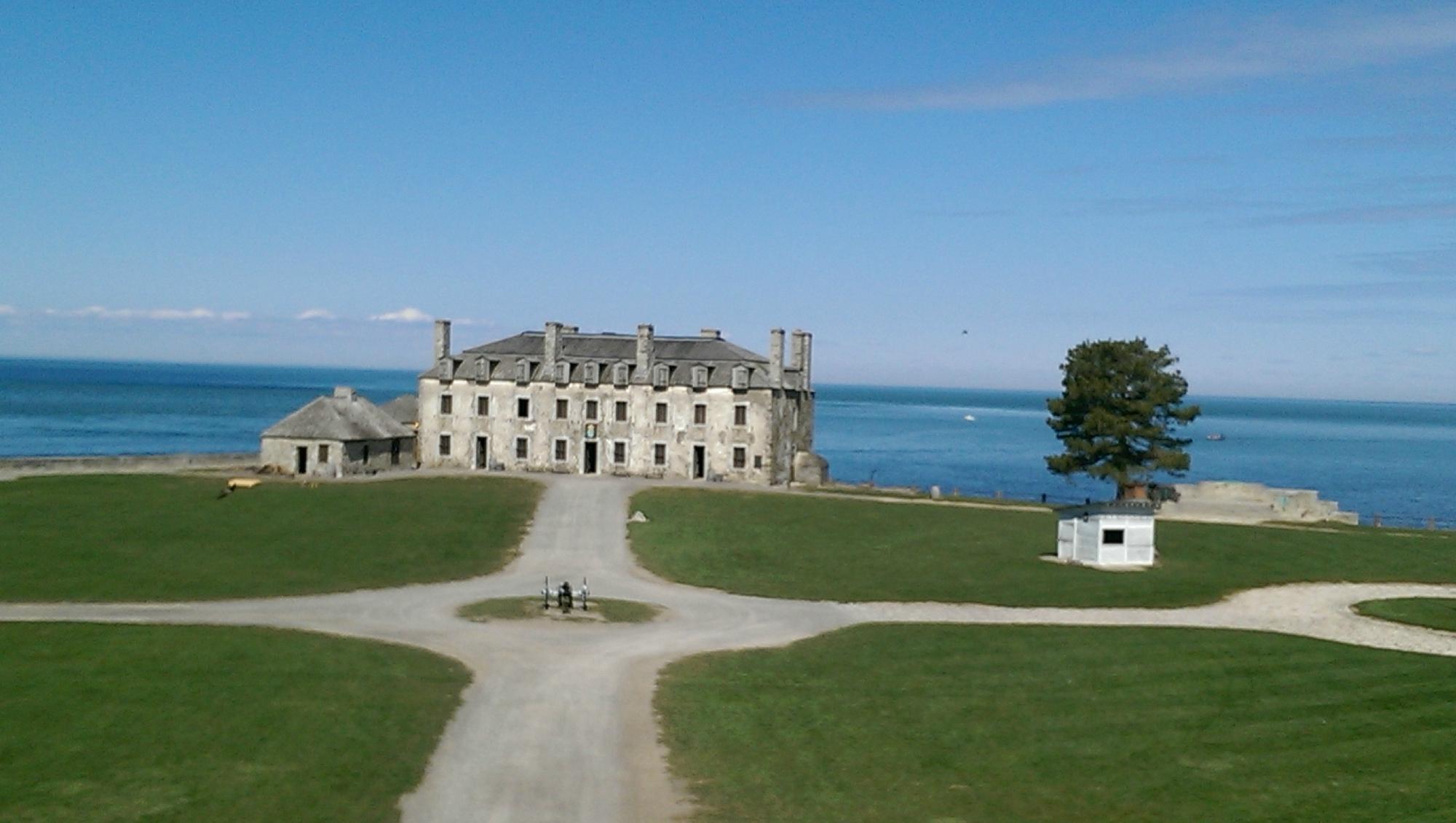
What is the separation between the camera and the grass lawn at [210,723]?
21.8 m

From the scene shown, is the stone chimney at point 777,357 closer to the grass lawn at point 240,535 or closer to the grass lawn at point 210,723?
the grass lawn at point 240,535

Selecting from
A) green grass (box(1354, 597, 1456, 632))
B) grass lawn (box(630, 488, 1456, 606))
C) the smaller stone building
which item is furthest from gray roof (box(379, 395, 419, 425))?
green grass (box(1354, 597, 1456, 632))

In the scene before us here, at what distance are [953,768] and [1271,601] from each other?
74.3ft

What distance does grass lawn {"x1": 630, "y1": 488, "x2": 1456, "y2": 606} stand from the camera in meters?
45.4

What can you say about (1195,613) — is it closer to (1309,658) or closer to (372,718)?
(1309,658)

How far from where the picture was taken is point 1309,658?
33000 millimetres

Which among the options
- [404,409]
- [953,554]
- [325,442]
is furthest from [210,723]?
[404,409]

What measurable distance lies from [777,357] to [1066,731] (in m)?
48.0

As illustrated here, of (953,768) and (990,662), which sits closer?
(953,768)

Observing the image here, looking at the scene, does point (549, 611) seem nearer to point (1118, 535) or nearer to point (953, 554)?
point (953, 554)

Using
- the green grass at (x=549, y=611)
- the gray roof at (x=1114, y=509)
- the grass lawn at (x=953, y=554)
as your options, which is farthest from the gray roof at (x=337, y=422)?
the gray roof at (x=1114, y=509)

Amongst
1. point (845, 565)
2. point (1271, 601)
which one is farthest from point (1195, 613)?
point (845, 565)

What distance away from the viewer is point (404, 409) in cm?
8206

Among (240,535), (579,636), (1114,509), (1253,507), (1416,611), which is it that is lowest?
(579,636)
